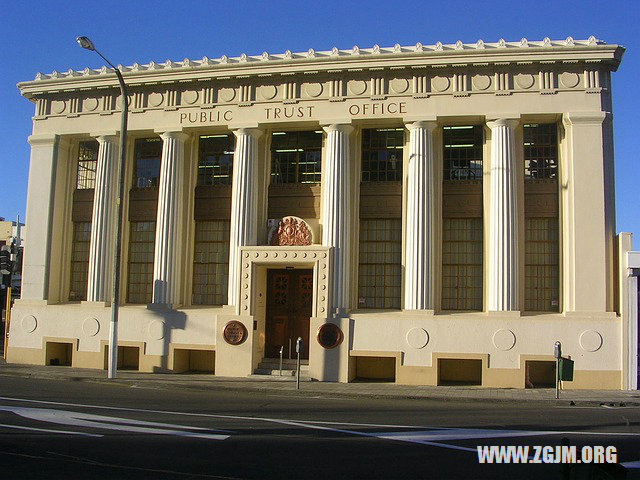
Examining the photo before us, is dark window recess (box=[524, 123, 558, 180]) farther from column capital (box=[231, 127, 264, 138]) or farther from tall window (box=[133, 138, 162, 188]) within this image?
tall window (box=[133, 138, 162, 188])

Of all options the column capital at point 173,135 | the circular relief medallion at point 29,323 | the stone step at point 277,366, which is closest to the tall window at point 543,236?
the stone step at point 277,366

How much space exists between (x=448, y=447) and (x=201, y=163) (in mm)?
15516

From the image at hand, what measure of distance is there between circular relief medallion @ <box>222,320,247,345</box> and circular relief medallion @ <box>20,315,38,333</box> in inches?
287

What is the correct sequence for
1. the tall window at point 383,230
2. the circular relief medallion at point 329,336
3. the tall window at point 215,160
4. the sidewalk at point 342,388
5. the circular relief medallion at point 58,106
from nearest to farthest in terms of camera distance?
the sidewalk at point 342,388 < the circular relief medallion at point 329,336 < the tall window at point 383,230 < the tall window at point 215,160 < the circular relief medallion at point 58,106

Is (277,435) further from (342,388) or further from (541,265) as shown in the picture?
(541,265)

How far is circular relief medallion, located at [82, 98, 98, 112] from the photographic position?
22906 mm

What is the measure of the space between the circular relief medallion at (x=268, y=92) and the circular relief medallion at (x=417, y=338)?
892 centimetres

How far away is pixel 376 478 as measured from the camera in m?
7.97

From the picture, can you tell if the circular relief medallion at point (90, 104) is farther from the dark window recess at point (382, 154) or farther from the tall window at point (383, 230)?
the tall window at point (383, 230)

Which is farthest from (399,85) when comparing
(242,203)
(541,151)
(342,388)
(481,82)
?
(342,388)

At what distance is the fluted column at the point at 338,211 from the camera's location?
20062mm

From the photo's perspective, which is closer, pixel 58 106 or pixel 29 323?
pixel 29 323

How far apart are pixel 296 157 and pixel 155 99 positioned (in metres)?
5.39

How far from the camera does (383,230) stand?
20.9m
